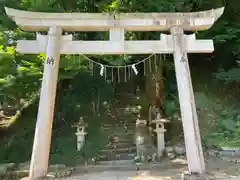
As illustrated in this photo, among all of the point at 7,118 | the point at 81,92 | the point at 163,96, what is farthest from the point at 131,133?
the point at 7,118

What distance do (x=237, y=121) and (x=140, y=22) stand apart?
18.3 ft

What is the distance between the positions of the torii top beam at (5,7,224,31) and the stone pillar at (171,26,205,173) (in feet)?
0.96

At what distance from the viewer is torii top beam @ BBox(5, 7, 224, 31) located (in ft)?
20.2

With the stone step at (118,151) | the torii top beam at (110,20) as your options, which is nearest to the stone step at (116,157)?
the stone step at (118,151)

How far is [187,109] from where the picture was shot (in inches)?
231

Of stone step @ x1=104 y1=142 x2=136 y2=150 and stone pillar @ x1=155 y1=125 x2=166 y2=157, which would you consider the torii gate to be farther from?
stone step @ x1=104 y1=142 x2=136 y2=150

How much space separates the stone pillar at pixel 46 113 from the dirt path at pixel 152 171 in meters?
1.11

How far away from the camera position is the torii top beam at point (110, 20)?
6145mm

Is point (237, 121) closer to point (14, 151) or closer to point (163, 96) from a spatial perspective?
point (163, 96)

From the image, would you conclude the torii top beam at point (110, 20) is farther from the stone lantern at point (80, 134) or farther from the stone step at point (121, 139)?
the stone step at point (121, 139)

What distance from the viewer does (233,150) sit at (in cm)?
806

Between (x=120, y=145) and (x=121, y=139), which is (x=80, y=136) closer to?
(x=120, y=145)

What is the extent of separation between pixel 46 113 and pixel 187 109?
Answer: 324cm

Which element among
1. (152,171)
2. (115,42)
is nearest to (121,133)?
(152,171)
